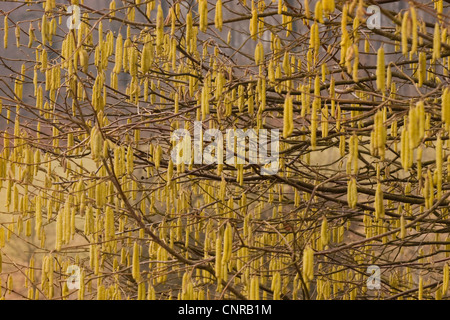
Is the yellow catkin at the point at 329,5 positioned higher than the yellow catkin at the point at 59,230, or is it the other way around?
the yellow catkin at the point at 329,5

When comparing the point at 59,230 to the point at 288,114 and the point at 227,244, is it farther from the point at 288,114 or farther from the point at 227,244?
the point at 288,114

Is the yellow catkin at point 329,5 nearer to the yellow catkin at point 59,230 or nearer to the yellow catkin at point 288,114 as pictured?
the yellow catkin at point 288,114

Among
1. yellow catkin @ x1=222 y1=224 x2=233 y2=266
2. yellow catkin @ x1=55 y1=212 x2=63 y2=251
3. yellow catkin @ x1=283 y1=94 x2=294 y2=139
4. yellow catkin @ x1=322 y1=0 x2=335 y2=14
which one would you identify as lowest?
yellow catkin @ x1=222 y1=224 x2=233 y2=266

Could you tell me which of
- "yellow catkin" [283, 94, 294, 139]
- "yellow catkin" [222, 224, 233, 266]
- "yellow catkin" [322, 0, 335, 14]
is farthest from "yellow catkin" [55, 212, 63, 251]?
"yellow catkin" [322, 0, 335, 14]

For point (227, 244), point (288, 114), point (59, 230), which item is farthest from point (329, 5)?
point (59, 230)

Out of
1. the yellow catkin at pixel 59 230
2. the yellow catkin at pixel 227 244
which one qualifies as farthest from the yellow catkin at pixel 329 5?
the yellow catkin at pixel 59 230

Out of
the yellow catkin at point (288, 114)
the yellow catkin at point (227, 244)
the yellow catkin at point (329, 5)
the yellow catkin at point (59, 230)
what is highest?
the yellow catkin at point (329, 5)

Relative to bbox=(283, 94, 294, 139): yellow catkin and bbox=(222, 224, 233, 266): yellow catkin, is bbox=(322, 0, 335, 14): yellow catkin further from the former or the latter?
bbox=(222, 224, 233, 266): yellow catkin

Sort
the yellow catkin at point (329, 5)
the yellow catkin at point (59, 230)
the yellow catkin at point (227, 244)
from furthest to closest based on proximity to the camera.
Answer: the yellow catkin at point (59, 230) < the yellow catkin at point (227, 244) < the yellow catkin at point (329, 5)

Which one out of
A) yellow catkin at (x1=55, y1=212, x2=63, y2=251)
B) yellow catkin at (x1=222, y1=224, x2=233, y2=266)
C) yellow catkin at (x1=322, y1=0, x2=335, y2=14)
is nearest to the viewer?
yellow catkin at (x1=322, y1=0, x2=335, y2=14)

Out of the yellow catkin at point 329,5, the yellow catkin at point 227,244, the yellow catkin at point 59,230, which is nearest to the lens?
the yellow catkin at point 329,5

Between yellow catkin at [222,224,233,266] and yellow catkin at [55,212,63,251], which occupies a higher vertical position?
yellow catkin at [55,212,63,251]

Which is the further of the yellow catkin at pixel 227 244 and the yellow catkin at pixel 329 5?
the yellow catkin at pixel 227 244

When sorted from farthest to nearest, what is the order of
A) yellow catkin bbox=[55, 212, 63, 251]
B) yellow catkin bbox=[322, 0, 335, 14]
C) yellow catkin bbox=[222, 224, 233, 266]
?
yellow catkin bbox=[55, 212, 63, 251]
yellow catkin bbox=[222, 224, 233, 266]
yellow catkin bbox=[322, 0, 335, 14]
